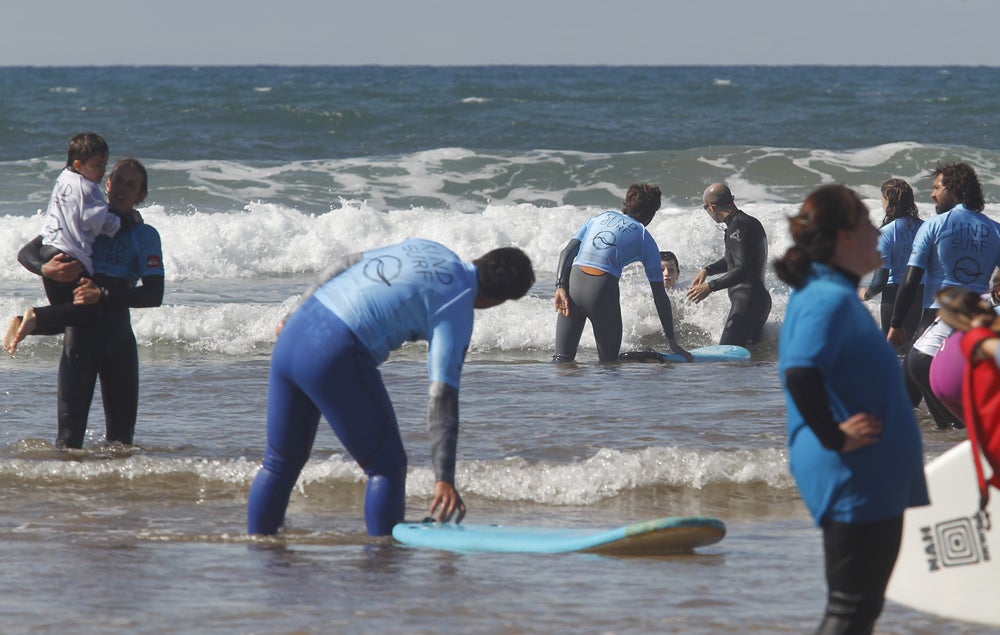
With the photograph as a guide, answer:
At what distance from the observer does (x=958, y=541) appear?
12.4 ft

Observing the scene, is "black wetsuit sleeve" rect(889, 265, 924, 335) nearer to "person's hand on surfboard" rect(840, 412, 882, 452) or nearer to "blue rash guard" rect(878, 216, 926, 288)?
"blue rash guard" rect(878, 216, 926, 288)

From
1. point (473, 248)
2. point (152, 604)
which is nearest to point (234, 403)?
point (152, 604)

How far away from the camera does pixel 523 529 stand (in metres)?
5.24

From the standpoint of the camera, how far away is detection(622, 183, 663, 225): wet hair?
380 inches

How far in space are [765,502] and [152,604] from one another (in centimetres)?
309

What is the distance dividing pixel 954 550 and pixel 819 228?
1.27m

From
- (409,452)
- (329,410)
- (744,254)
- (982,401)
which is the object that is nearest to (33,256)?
(409,452)

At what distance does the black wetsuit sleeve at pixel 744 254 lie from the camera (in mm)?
9984

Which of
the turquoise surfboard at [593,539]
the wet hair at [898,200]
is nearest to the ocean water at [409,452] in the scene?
the turquoise surfboard at [593,539]

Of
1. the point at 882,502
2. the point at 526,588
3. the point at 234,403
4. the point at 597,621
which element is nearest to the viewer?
the point at 882,502

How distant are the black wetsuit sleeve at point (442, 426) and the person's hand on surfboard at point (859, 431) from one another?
161cm

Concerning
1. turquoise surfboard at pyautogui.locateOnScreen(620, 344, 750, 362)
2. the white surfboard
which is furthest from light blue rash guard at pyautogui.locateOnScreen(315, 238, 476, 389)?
turquoise surfboard at pyautogui.locateOnScreen(620, 344, 750, 362)

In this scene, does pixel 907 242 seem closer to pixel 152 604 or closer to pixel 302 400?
pixel 302 400

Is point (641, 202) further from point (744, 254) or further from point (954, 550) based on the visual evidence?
point (954, 550)
